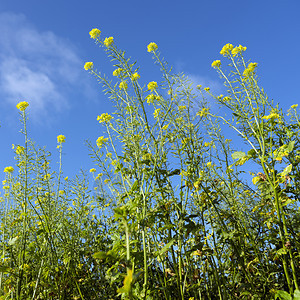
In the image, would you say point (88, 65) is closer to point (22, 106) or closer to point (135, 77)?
point (135, 77)

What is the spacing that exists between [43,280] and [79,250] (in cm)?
52

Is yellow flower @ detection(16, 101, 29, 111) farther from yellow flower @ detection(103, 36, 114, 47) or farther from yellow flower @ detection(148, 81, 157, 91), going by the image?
yellow flower @ detection(148, 81, 157, 91)

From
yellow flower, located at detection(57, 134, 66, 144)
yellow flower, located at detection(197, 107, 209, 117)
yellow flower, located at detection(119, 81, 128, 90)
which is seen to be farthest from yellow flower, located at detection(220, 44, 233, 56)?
yellow flower, located at detection(57, 134, 66, 144)

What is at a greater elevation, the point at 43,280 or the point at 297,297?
the point at 43,280

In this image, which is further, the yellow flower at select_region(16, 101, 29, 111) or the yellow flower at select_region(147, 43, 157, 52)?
the yellow flower at select_region(16, 101, 29, 111)

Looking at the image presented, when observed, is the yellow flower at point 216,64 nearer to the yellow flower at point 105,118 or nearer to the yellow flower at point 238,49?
the yellow flower at point 238,49

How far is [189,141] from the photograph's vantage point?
2.38 meters

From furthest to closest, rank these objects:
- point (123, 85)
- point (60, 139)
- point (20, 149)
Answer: point (60, 139) < point (20, 149) < point (123, 85)

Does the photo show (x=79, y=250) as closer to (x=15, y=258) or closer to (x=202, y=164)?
(x=15, y=258)

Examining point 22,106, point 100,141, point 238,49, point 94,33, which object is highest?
point 94,33

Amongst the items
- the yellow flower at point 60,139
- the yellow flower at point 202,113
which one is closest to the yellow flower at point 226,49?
the yellow flower at point 202,113

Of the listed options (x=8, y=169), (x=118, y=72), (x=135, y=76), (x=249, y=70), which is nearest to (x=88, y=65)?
(x=118, y=72)

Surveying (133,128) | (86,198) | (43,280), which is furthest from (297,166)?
(43,280)

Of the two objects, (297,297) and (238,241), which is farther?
(238,241)
